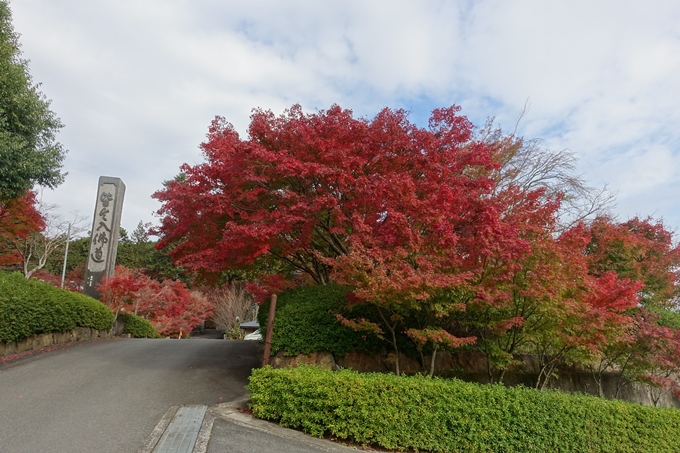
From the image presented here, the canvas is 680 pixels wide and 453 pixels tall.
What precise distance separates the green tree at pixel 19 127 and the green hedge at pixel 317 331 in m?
7.36

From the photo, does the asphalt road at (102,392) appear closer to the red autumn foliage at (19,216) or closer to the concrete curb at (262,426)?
the concrete curb at (262,426)

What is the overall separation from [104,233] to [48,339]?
7.11 metres

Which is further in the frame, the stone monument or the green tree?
the stone monument

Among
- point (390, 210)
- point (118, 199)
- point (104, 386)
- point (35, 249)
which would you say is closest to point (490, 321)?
point (390, 210)

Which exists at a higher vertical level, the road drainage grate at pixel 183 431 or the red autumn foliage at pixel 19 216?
the red autumn foliage at pixel 19 216

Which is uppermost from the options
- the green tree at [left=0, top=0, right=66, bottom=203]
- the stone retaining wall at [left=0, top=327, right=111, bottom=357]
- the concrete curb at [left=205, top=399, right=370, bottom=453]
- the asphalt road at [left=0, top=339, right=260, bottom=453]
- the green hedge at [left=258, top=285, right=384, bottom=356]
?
the green tree at [left=0, top=0, right=66, bottom=203]

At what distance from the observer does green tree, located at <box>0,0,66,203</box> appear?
9.05m

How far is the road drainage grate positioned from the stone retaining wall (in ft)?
18.1

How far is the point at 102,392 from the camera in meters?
6.30

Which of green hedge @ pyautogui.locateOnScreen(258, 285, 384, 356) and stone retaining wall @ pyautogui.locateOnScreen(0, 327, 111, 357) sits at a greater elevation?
green hedge @ pyautogui.locateOnScreen(258, 285, 384, 356)

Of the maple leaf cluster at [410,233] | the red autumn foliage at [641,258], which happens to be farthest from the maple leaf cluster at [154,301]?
the red autumn foliage at [641,258]

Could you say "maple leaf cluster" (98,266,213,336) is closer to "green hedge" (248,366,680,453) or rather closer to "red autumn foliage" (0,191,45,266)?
"red autumn foliage" (0,191,45,266)

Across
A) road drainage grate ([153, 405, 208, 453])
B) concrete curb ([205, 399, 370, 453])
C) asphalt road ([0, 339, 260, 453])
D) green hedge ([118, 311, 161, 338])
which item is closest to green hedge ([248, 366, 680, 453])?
concrete curb ([205, 399, 370, 453])

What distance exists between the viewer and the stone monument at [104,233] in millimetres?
15922
